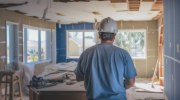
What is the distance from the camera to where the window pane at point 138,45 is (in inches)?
276

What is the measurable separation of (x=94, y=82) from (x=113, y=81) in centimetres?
14

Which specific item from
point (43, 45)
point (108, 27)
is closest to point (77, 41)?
point (43, 45)

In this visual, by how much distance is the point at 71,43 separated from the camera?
7.46m

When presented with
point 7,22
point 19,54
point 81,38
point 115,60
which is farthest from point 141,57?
point 115,60

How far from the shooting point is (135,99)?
13.1 feet

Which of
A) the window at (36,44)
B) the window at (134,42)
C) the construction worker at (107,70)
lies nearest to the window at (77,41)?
the window at (36,44)

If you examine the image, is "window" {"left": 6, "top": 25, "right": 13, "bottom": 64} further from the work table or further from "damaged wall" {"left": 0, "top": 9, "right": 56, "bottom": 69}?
the work table

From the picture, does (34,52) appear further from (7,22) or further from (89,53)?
(89,53)

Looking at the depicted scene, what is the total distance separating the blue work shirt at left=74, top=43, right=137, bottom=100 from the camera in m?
1.22

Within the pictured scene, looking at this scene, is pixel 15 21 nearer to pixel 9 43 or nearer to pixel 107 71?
pixel 9 43

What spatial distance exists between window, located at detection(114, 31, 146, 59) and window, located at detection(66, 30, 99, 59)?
4.18 ft

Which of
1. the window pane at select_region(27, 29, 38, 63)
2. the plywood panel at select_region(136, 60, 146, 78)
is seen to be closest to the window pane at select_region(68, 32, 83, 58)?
the window pane at select_region(27, 29, 38, 63)

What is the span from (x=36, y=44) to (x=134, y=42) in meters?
4.05

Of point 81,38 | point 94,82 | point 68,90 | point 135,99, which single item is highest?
point 81,38
